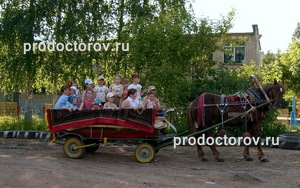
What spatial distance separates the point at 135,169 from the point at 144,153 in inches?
36.1

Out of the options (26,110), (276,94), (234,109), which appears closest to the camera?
(276,94)

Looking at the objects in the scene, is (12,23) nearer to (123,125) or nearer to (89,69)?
(89,69)

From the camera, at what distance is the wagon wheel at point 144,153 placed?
29.3ft

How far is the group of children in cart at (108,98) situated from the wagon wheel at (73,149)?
0.73m

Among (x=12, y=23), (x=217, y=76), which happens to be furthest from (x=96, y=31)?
(x=217, y=76)

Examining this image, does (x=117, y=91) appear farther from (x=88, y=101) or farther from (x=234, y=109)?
(x=234, y=109)

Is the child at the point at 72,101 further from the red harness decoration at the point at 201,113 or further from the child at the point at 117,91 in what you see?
the red harness decoration at the point at 201,113

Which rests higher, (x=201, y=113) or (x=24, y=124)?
(x=201, y=113)

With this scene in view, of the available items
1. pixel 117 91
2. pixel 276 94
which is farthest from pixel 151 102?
pixel 276 94

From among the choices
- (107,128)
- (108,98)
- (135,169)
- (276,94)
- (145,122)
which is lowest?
(135,169)

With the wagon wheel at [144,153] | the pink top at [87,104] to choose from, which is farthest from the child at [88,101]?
the wagon wheel at [144,153]

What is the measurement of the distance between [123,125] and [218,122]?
7.73 feet

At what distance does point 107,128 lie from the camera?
A: 29.4 ft

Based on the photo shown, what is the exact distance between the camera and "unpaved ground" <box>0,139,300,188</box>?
644 centimetres
